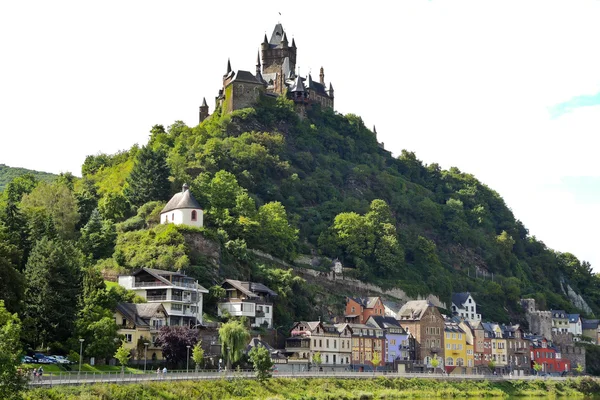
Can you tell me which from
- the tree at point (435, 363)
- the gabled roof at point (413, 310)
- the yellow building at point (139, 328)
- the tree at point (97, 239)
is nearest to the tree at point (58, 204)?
the tree at point (97, 239)

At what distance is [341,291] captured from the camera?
97.8 meters

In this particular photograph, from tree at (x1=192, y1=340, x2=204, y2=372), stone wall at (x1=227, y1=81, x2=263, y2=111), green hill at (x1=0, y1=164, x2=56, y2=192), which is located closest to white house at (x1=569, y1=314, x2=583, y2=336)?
stone wall at (x1=227, y1=81, x2=263, y2=111)

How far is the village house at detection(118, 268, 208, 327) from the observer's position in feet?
238

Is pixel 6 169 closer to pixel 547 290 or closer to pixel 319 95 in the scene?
pixel 319 95

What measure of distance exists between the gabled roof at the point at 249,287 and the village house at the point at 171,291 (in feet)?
15.1

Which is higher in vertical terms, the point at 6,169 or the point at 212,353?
the point at 6,169

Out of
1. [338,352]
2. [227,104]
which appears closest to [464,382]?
[338,352]

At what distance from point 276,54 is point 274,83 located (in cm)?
675

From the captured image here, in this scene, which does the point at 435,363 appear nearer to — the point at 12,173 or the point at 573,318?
the point at 573,318

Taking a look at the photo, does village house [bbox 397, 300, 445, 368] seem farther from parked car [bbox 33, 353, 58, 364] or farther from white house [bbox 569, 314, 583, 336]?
parked car [bbox 33, 353, 58, 364]

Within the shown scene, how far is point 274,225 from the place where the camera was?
9575 centimetres

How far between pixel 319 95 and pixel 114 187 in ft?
161

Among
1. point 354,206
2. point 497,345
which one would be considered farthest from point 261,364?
point 354,206

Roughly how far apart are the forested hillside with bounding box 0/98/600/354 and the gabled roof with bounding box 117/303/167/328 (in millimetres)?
3409
